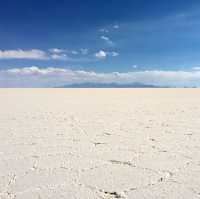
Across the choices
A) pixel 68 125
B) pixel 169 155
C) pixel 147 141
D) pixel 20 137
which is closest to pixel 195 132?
pixel 147 141

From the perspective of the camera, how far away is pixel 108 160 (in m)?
2.99

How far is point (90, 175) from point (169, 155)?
3.45 ft

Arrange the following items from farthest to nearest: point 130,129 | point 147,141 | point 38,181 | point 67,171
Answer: point 130,129 → point 147,141 → point 67,171 → point 38,181

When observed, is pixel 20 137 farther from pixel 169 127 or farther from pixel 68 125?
pixel 169 127

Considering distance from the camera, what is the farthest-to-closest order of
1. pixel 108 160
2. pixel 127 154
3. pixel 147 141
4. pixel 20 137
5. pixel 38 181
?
1. pixel 20 137
2. pixel 147 141
3. pixel 127 154
4. pixel 108 160
5. pixel 38 181

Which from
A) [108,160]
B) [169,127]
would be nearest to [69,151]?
[108,160]

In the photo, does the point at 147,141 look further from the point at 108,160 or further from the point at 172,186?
the point at 172,186

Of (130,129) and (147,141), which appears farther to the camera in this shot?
(130,129)

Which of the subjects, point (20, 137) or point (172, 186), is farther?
point (20, 137)

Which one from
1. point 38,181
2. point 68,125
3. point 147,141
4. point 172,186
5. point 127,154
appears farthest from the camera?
point 68,125

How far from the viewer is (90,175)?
2.53m

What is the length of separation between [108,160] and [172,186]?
89cm

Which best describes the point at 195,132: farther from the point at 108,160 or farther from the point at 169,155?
the point at 108,160

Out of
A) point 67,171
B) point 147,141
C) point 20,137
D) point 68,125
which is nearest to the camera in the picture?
point 67,171
